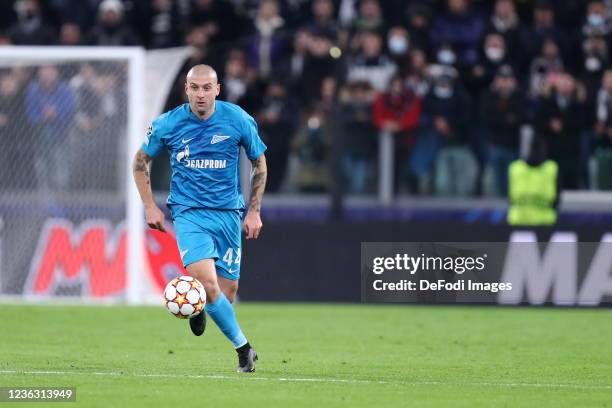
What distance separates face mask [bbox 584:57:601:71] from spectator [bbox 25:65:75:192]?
6.97 metres

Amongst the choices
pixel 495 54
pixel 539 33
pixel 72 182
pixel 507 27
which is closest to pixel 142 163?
pixel 72 182

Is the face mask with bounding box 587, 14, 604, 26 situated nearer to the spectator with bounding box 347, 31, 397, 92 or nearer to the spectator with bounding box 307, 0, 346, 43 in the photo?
the spectator with bounding box 347, 31, 397, 92

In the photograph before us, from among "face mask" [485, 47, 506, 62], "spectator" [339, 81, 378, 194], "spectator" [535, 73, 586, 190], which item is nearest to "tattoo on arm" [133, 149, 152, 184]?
"spectator" [339, 81, 378, 194]

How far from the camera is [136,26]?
21.2m

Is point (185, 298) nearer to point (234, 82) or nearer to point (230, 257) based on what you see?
point (230, 257)

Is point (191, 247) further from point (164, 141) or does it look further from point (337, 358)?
point (337, 358)

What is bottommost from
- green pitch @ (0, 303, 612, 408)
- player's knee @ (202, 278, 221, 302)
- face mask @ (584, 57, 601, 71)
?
green pitch @ (0, 303, 612, 408)

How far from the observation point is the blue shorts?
33.2 feet

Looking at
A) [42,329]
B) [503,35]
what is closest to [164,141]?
[42,329]

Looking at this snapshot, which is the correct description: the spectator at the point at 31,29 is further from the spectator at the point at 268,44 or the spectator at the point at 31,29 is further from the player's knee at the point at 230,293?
the player's knee at the point at 230,293

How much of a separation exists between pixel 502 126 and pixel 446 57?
1412 mm

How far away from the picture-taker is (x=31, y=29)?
68.1 feet

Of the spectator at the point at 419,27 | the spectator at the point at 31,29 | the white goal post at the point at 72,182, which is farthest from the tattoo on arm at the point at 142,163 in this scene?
the spectator at the point at 31,29

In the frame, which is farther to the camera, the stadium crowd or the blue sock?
the stadium crowd
